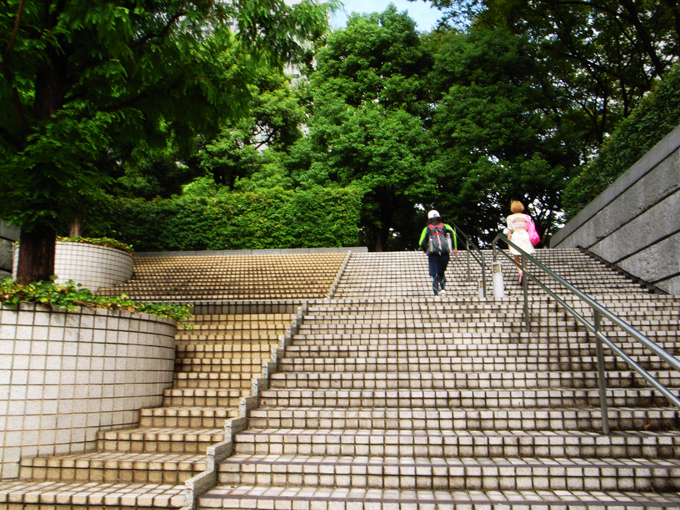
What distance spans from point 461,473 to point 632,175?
7.24 m

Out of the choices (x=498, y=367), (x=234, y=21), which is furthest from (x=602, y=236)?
(x=234, y=21)

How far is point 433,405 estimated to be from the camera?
4.12 metres

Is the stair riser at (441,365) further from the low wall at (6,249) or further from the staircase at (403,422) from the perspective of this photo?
the low wall at (6,249)

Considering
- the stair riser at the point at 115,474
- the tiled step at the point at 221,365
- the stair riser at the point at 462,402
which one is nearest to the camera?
the stair riser at the point at 115,474

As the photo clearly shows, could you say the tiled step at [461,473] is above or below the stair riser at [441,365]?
below

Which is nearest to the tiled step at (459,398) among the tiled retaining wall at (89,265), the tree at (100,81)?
the tree at (100,81)

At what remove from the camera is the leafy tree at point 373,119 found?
18.9 metres

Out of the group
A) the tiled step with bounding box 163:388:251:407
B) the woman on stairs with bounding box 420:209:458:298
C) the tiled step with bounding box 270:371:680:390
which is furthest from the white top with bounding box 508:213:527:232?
the tiled step with bounding box 163:388:251:407

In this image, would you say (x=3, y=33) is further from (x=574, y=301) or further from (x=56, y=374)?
(x=574, y=301)

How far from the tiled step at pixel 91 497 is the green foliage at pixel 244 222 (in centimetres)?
1147

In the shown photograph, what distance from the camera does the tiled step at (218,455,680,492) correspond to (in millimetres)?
3078

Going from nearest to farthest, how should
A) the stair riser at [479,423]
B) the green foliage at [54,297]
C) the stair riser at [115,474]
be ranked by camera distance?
the stair riser at [115,474] < the stair riser at [479,423] < the green foliage at [54,297]

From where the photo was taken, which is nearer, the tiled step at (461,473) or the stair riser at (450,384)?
the tiled step at (461,473)

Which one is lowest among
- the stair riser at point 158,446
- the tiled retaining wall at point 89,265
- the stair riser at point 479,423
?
the stair riser at point 158,446
